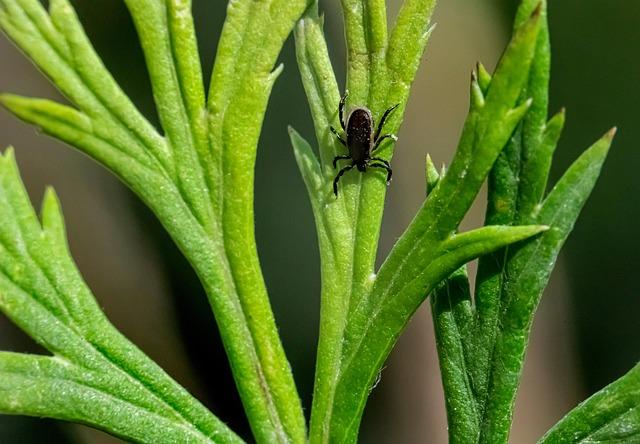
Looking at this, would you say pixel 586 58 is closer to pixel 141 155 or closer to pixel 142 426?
pixel 141 155

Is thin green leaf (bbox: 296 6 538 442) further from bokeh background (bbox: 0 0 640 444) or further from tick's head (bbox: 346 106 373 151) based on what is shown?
bokeh background (bbox: 0 0 640 444)

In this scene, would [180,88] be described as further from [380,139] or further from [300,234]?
[300,234]

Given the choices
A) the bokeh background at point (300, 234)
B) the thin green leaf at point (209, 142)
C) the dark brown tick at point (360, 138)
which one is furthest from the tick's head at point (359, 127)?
the bokeh background at point (300, 234)

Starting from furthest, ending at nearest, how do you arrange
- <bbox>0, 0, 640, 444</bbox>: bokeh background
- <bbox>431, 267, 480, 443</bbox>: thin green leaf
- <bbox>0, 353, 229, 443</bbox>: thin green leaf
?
<bbox>0, 0, 640, 444</bbox>: bokeh background, <bbox>431, 267, 480, 443</bbox>: thin green leaf, <bbox>0, 353, 229, 443</bbox>: thin green leaf

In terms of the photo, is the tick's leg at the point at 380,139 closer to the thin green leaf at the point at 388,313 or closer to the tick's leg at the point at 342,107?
the tick's leg at the point at 342,107

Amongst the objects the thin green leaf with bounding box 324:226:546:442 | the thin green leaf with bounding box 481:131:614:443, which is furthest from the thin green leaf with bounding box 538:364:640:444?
the thin green leaf with bounding box 324:226:546:442

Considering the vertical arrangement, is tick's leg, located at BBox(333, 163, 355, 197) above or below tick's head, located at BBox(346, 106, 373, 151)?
below

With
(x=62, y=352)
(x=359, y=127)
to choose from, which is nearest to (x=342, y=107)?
(x=359, y=127)
